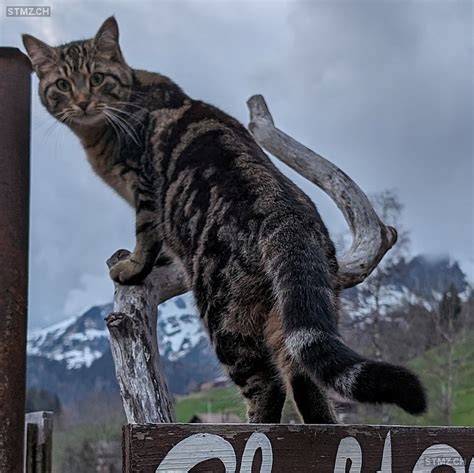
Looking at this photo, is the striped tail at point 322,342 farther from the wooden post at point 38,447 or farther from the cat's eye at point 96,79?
the cat's eye at point 96,79

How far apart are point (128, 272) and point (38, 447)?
773 millimetres

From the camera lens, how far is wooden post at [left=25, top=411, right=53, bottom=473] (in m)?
2.77

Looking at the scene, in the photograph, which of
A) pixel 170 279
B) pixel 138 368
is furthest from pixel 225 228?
pixel 170 279

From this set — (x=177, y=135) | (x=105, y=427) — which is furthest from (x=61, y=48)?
(x=105, y=427)

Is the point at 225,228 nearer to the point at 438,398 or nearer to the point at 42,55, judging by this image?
the point at 42,55

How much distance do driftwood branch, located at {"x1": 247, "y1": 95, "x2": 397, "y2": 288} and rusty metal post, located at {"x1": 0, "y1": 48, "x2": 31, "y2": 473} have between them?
177 cm

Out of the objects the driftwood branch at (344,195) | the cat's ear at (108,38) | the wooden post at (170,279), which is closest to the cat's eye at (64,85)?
the cat's ear at (108,38)

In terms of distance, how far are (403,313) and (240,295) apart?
16.8m

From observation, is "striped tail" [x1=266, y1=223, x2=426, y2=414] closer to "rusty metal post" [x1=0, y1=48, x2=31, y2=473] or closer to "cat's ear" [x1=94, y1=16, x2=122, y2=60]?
"rusty metal post" [x1=0, y1=48, x2=31, y2=473]

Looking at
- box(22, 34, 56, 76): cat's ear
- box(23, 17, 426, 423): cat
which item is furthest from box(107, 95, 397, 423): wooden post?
box(22, 34, 56, 76): cat's ear

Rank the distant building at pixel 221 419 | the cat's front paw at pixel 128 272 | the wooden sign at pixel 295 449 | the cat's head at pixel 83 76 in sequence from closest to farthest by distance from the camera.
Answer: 1. the wooden sign at pixel 295 449
2. the distant building at pixel 221 419
3. the cat's front paw at pixel 128 272
4. the cat's head at pixel 83 76

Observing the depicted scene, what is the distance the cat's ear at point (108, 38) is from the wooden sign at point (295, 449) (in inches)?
98.0

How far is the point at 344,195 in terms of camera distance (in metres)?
3.69

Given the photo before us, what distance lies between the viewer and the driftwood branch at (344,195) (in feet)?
11.4
